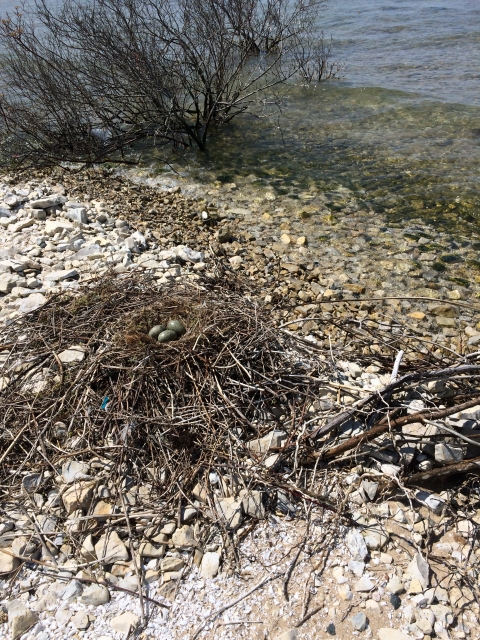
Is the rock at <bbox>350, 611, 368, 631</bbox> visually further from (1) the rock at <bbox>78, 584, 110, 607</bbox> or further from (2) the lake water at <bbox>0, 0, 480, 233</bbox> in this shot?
(2) the lake water at <bbox>0, 0, 480, 233</bbox>

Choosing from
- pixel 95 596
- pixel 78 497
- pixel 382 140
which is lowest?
pixel 382 140

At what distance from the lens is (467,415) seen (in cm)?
284

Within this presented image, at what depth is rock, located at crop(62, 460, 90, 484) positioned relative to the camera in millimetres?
2773

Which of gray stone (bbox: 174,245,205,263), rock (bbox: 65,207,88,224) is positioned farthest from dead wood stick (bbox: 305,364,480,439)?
rock (bbox: 65,207,88,224)

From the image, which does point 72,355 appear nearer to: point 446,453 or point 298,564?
point 298,564

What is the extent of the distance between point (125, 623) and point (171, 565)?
29cm

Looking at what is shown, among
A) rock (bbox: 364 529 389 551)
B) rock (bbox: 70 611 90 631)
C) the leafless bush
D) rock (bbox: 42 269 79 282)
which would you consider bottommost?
rock (bbox: 364 529 389 551)

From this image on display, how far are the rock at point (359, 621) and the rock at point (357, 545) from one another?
0.27 m

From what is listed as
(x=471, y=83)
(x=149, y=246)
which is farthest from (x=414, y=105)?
(x=149, y=246)

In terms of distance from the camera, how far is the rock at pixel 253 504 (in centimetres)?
262

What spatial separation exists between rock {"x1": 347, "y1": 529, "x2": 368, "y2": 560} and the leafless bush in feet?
21.6

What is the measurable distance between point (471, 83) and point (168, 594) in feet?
34.5

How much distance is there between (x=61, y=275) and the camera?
4590 millimetres

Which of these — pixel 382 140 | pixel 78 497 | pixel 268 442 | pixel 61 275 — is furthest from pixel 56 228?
pixel 382 140
